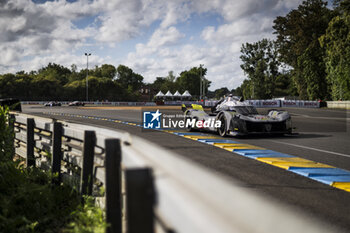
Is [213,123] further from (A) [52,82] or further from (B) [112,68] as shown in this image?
(B) [112,68]

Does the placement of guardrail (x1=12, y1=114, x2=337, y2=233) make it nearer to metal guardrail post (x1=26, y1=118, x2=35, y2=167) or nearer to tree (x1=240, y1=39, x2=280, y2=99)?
metal guardrail post (x1=26, y1=118, x2=35, y2=167)

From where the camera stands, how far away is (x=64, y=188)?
17.6ft

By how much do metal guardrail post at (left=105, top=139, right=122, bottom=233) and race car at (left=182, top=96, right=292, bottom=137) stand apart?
8759 mm

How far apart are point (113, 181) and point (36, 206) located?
242 cm

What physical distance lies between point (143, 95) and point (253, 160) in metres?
127

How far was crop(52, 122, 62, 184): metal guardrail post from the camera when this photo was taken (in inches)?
220

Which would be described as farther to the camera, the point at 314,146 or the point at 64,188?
the point at 314,146

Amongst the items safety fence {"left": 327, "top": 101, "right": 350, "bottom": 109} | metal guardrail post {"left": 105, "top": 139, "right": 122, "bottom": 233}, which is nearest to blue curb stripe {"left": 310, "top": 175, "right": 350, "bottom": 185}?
metal guardrail post {"left": 105, "top": 139, "right": 122, "bottom": 233}

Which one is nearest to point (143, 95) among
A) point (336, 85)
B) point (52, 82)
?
point (52, 82)

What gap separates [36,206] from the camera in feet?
15.9

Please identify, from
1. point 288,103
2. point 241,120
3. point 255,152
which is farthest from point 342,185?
point 288,103

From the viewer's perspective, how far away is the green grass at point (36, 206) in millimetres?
4068

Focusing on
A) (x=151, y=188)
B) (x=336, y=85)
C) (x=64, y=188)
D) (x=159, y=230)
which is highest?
(x=336, y=85)

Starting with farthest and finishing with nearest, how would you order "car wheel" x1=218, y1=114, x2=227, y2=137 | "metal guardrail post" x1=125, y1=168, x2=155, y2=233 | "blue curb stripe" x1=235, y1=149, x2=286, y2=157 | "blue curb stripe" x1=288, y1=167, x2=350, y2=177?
"car wheel" x1=218, y1=114, x2=227, y2=137
"blue curb stripe" x1=235, y1=149, x2=286, y2=157
"blue curb stripe" x1=288, y1=167, x2=350, y2=177
"metal guardrail post" x1=125, y1=168, x2=155, y2=233
